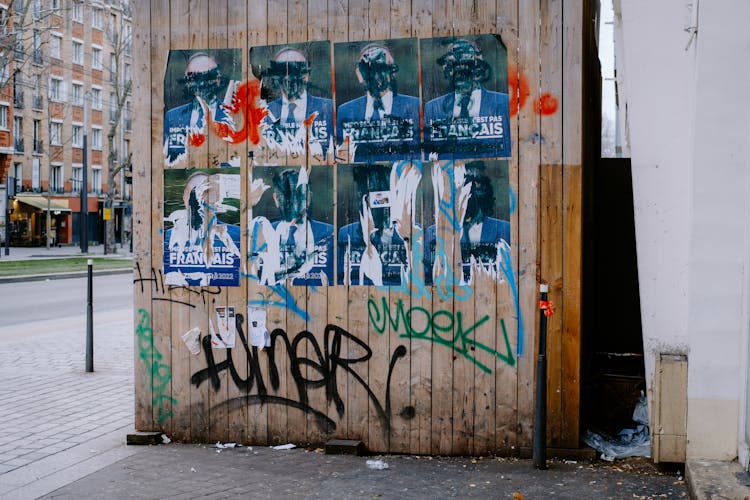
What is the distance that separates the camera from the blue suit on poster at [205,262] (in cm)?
666

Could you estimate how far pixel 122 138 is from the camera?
229ft

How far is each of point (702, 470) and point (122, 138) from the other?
69311 millimetres

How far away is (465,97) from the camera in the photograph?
20.4 ft

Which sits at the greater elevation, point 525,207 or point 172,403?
point 525,207

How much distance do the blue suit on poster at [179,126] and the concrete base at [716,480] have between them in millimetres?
4381

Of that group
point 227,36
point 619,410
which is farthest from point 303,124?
point 619,410

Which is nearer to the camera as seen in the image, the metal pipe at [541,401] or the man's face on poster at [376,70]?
the metal pipe at [541,401]

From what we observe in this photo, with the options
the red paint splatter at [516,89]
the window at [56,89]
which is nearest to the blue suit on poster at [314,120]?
the red paint splatter at [516,89]

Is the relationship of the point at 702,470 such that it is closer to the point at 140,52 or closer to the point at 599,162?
the point at 599,162

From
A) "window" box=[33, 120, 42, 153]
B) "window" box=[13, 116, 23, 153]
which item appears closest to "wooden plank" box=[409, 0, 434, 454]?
"window" box=[13, 116, 23, 153]

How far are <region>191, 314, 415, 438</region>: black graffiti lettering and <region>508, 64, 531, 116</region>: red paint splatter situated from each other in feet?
6.54

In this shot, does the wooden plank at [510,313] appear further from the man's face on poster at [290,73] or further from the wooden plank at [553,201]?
the man's face on poster at [290,73]

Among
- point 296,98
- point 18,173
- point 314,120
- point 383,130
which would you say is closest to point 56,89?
point 18,173

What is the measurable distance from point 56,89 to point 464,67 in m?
60.1
